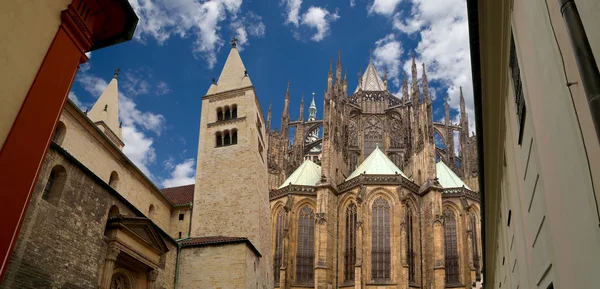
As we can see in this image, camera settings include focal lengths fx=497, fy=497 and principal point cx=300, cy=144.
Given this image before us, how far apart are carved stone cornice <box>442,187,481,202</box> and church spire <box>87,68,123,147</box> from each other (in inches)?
960

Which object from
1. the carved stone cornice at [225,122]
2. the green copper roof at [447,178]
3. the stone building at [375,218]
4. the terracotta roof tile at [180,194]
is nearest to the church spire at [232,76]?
the carved stone cornice at [225,122]

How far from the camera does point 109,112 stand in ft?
97.1

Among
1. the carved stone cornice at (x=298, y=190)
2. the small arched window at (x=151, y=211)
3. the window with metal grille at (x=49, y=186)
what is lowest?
the window with metal grille at (x=49, y=186)

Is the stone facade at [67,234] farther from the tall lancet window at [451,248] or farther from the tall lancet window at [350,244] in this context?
the tall lancet window at [451,248]

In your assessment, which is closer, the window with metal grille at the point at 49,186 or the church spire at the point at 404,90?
the window with metal grille at the point at 49,186

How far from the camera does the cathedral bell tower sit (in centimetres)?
2134

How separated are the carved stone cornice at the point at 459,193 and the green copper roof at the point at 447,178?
1.07 meters

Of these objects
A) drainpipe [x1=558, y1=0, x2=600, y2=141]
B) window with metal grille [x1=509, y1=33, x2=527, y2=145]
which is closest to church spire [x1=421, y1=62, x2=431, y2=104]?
window with metal grille [x1=509, y1=33, x2=527, y2=145]

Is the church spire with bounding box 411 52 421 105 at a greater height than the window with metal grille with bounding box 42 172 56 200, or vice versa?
the church spire with bounding box 411 52 421 105

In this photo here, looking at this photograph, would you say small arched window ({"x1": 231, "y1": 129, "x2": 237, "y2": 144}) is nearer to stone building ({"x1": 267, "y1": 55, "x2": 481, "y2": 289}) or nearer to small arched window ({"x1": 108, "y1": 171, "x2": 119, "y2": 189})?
small arched window ({"x1": 108, "y1": 171, "x2": 119, "y2": 189})

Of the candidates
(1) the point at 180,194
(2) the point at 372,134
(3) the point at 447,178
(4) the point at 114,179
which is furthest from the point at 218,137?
(2) the point at 372,134

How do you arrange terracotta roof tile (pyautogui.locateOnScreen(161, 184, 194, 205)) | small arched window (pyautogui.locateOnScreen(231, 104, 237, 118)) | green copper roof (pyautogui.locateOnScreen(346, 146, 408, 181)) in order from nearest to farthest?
terracotta roof tile (pyautogui.locateOnScreen(161, 184, 194, 205))
small arched window (pyautogui.locateOnScreen(231, 104, 237, 118))
green copper roof (pyautogui.locateOnScreen(346, 146, 408, 181))

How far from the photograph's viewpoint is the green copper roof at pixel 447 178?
40784mm

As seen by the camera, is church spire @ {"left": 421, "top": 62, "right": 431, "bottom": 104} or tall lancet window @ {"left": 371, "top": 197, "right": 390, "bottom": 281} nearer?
tall lancet window @ {"left": 371, "top": 197, "right": 390, "bottom": 281}
